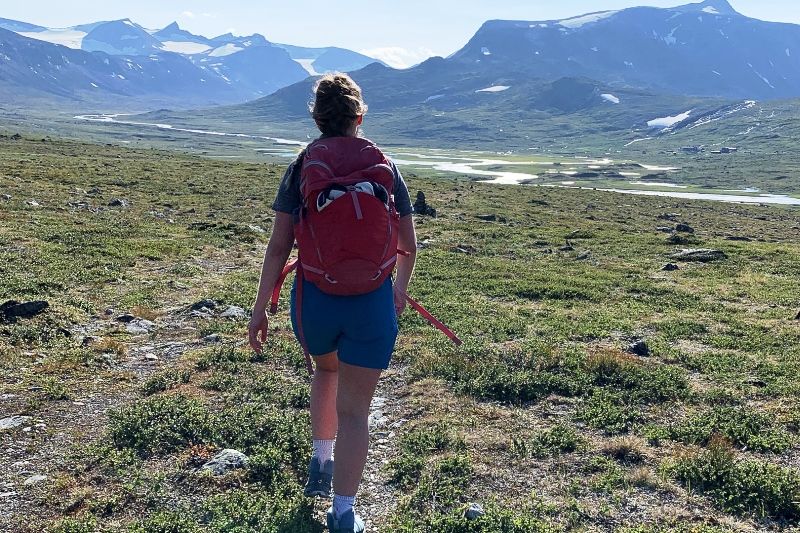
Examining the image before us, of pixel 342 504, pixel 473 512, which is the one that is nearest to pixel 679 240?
pixel 473 512

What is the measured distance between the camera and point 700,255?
26766 mm

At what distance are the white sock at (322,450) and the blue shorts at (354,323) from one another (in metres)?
1.62

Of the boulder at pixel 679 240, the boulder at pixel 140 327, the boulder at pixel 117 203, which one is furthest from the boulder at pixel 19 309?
the boulder at pixel 679 240

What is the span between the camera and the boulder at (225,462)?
24.1 ft

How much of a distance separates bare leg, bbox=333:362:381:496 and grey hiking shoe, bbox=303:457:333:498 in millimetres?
932

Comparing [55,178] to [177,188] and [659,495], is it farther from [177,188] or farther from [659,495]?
[659,495]

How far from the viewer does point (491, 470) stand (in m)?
7.58

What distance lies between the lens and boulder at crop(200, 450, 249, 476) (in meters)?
7.33

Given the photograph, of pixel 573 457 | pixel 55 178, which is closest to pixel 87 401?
pixel 573 457

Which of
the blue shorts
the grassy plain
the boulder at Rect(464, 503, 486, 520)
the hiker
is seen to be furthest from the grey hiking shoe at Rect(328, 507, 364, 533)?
the blue shorts

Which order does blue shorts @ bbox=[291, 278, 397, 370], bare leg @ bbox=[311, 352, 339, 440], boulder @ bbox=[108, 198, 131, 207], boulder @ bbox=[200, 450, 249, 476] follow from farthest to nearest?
boulder @ bbox=[108, 198, 131, 207]
boulder @ bbox=[200, 450, 249, 476]
bare leg @ bbox=[311, 352, 339, 440]
blue shorts @ bbox=[291, 278, 397, 370]

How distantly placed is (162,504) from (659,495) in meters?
5.60

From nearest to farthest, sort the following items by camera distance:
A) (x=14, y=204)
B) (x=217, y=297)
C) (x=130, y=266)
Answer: (x=217, y=297) < (x=130, y=266) < (x=14, y=204)

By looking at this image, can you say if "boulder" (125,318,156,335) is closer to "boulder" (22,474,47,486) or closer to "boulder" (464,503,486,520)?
"boulder" (22,474,47,486)
